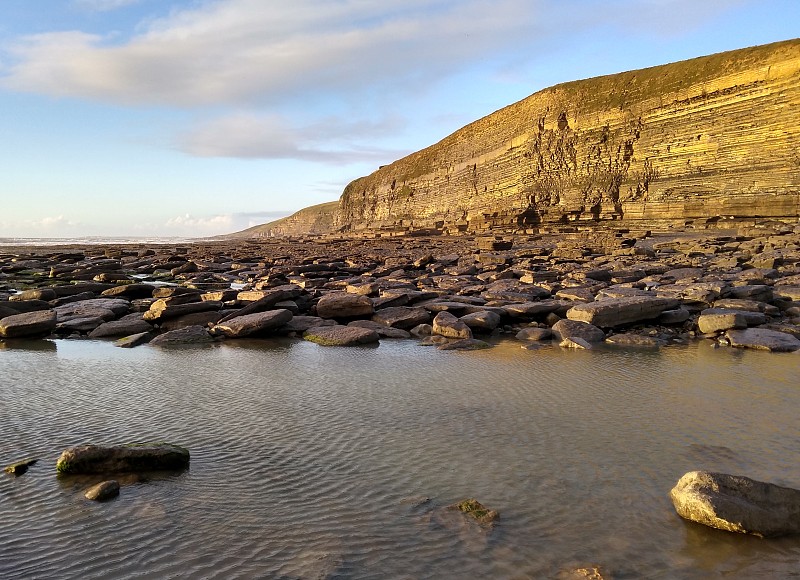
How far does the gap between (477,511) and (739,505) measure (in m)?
1.71

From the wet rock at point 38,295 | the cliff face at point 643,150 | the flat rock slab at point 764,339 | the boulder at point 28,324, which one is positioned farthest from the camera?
the cliff face at point 643,150

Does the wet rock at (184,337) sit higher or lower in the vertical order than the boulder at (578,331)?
higher

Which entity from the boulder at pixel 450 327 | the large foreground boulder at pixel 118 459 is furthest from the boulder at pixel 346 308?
→ the large foreground boulder at pixel 118 459

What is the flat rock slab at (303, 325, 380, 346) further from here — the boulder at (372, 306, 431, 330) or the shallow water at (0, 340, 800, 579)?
the shallow water at (0, 340, 800, 579)

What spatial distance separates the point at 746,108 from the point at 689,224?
→ 10415 mm

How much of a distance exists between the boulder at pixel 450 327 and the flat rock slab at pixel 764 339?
465 centimetres

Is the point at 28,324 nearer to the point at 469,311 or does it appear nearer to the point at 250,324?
the point at 250,324

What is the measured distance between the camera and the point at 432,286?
52.0 ft

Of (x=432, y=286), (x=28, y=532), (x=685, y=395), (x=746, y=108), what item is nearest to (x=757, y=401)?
(x=685, y=395)

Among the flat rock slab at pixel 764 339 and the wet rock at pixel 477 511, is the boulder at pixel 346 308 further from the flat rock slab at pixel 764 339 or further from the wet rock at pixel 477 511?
the wet rock at pixel 477 511

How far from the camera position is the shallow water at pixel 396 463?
3.25 metres

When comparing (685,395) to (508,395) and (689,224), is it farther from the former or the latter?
(689,224)

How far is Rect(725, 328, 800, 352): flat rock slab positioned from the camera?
28.8 feet

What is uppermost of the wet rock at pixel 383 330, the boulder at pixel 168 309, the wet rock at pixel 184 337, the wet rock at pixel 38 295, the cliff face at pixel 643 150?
the cliff face at pixel 643 150
